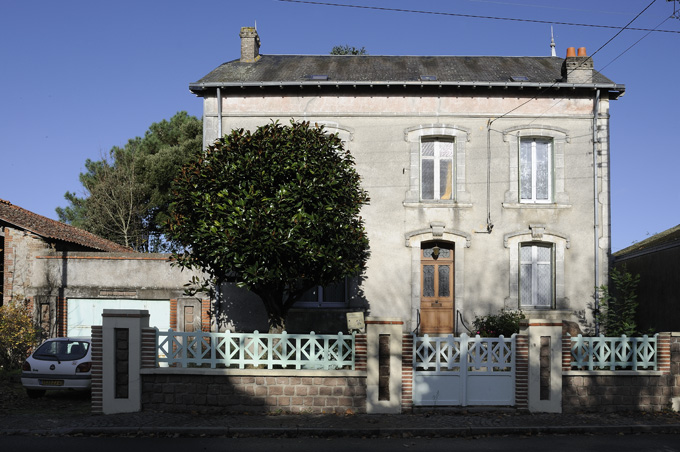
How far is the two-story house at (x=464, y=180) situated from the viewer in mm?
16812

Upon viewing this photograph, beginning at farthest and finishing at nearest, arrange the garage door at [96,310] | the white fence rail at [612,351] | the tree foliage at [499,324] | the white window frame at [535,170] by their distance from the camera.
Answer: the garage door at [96,310] < the white window frame at [535,170] < the tree foliage at [499,324] < the white fence rail at [612,351]

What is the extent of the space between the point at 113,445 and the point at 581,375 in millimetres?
7804

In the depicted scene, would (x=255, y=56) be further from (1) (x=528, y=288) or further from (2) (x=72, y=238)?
(1) (x=528, y=288)

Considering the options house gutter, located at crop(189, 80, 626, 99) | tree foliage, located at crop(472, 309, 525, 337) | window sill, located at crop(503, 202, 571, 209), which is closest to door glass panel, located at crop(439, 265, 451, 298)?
tree foliage, located at crop(472, 309, 525, 337)

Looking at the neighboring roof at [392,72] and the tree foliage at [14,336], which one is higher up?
the neighboring roof at [392,72]

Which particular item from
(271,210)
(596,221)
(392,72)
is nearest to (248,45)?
(392,72)

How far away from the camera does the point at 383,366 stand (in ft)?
35.2

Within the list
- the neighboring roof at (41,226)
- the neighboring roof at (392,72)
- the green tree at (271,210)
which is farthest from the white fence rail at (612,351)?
the neighboring roof at (41,226)

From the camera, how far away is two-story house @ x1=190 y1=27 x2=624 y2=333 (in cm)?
1681

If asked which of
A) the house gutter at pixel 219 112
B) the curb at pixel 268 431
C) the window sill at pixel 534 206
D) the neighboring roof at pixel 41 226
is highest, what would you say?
the house gutter at pixel 219 112

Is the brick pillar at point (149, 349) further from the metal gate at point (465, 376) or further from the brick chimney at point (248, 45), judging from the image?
the brick chimney at point (248, 45)

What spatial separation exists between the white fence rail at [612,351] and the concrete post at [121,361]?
762 centimetres

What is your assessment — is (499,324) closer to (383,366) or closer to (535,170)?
(535,170)

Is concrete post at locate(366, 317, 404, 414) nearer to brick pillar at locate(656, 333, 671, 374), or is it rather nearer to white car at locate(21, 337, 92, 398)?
brick pillar at locate(656, 333, 671, 374)
